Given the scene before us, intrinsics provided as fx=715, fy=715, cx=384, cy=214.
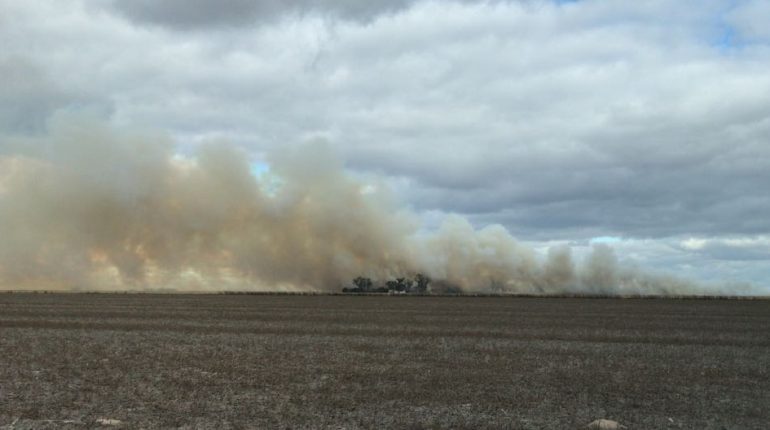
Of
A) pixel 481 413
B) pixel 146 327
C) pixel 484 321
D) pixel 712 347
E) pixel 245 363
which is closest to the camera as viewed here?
pixel 481 413

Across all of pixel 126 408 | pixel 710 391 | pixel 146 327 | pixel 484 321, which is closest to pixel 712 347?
pixel 710 391

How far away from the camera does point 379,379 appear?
99.0ft

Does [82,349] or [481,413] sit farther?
[82,349]

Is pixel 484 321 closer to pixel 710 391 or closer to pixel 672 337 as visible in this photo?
pixel 672 337

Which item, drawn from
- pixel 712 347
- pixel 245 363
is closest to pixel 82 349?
pixel 245 363

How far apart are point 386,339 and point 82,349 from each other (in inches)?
755

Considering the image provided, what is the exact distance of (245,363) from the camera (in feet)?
117

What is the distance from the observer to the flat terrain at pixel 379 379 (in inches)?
890

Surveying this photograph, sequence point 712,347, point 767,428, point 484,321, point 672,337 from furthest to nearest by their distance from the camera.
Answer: point 484,321, point 672,337, point 712,347, point 767,428

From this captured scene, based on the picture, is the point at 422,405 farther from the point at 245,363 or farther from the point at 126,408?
the point at 245,363

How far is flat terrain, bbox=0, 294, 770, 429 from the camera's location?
74.1ft

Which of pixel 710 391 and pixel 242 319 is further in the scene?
pixel 242 319

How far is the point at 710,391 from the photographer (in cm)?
2814

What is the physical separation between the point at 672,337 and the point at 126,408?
4244 cm
